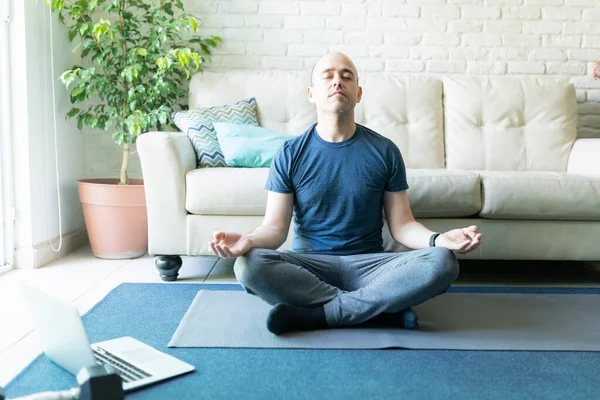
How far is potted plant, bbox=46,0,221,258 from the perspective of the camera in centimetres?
283

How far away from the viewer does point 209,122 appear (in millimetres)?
2787

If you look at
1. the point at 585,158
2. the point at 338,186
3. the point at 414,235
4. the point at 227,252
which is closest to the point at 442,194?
the point at 414,235

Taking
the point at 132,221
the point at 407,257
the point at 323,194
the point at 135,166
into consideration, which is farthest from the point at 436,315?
the point at 135,166

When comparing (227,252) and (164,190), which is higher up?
(164,190)

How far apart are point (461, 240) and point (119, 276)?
1546 mm

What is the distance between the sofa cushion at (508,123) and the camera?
306 cm

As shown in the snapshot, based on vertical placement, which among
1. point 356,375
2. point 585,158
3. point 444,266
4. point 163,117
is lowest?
point 356,375

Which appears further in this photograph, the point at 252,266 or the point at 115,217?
the point at 115,217

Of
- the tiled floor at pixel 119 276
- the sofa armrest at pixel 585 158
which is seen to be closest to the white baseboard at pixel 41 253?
the tiled floor at pixel 119 276

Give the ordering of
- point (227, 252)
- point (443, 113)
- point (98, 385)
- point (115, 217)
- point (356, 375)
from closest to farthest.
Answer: point (98, 385) < point (356, 375) < point (227, 252) < point (115, 217) < point (443, 113)

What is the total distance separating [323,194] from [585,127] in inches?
89.9

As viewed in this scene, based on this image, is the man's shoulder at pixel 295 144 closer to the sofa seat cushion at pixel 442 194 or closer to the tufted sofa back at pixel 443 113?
the sofa seat cushion at pixel 442 194

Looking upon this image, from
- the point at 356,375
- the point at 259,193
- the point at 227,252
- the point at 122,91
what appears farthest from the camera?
the point at 122,91

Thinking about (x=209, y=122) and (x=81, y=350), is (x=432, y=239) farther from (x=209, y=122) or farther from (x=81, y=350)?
(x=209, y=122)
